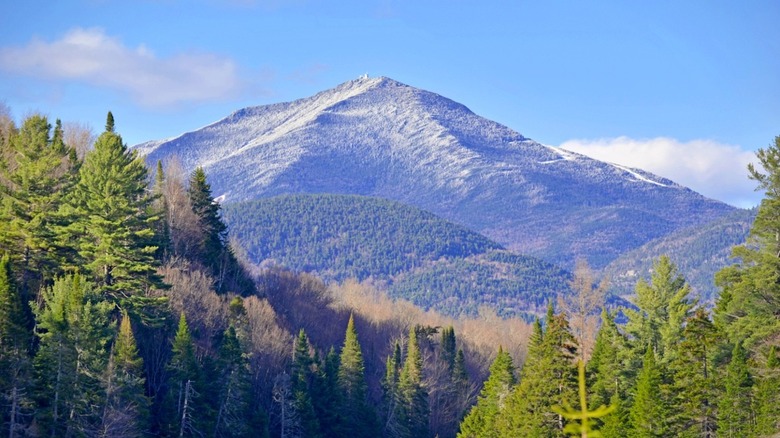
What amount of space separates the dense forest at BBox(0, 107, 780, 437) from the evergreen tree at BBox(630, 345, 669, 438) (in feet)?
0.33

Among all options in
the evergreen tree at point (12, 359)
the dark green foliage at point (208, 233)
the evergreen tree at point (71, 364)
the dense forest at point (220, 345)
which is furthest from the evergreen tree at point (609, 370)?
the dark green foliage at point (208, 233)

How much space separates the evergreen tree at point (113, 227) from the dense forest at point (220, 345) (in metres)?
0.16

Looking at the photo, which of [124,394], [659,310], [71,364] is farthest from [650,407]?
[71,364]

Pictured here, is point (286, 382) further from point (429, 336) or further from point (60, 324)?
point (429, 336)

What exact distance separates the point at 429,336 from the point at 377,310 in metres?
35.1

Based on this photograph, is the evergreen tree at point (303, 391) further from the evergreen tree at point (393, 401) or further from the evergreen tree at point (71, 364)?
the evergreen tree at point (71, 364)

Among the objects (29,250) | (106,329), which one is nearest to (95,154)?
(29,250)

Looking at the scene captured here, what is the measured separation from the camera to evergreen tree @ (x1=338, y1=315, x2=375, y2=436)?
325 ft

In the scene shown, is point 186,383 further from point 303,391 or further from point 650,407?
point 650,407

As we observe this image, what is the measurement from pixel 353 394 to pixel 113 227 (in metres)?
32.7

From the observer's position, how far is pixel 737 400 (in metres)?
60.4

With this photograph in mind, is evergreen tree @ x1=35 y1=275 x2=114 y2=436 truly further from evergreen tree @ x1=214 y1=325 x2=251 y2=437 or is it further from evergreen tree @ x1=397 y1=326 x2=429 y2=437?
evergreen tree @ x1=397 y1=326 x2=429 y2=437

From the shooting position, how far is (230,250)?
12062 centimetres

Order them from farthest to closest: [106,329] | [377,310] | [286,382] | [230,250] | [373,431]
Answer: [377,310], [230,250], [373,431], [286,382], [106,329]
